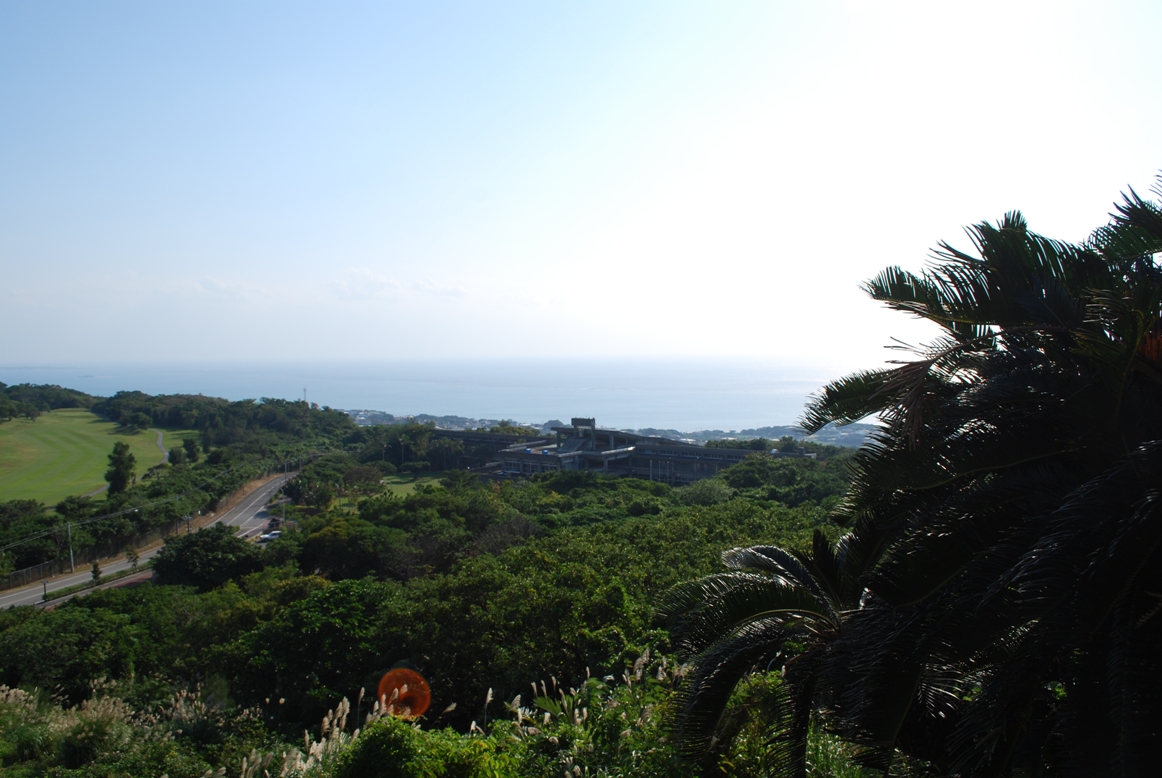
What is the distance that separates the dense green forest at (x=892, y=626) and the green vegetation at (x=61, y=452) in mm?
34776

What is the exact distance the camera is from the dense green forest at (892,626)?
261 cm

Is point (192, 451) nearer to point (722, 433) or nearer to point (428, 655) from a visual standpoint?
point (428, 655)

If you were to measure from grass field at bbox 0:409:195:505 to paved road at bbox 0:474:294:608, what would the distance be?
812 cm

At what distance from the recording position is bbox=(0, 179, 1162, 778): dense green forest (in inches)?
103

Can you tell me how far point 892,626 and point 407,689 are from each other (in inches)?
277

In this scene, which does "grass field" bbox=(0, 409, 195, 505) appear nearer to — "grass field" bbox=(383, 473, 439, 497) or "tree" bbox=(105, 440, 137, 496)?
"tree" bbox=(105, 440, 137, 496)

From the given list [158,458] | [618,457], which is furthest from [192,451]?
[618,457]

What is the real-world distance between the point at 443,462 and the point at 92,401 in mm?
46901

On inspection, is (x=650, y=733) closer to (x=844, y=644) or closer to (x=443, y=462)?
(x=844, y=644)

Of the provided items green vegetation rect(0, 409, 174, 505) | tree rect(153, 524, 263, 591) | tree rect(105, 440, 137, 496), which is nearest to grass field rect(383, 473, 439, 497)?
tree rect(105, 440, 137, 496)

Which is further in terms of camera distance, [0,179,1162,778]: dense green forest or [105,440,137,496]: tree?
[105,440,137,496]: tree

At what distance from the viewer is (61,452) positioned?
47781 mm

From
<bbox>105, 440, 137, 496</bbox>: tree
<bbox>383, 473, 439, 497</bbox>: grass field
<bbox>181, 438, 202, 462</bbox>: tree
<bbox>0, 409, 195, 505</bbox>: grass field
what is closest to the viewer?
<bbox>105, 440, 137, 496</bbox>: tree

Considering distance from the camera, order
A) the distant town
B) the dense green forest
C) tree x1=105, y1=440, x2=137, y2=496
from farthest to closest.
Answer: the distant town → tree x1=105, y1=440, x2=137, y2=496 → the dense green forest
